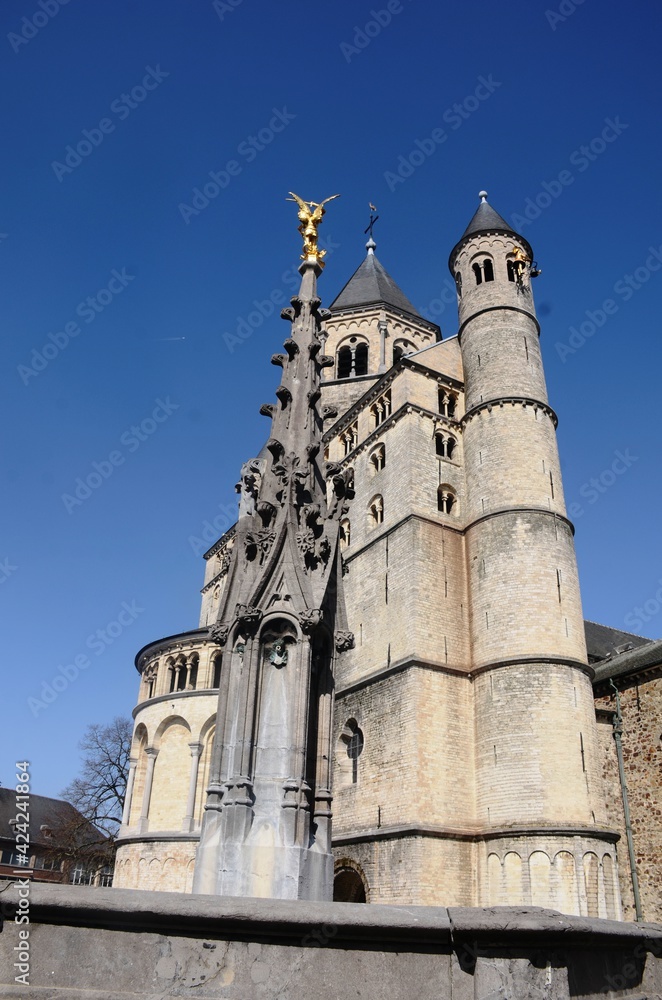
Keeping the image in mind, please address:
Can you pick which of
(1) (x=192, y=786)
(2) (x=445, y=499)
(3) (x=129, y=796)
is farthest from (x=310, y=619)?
(3) (x=129, y=796)

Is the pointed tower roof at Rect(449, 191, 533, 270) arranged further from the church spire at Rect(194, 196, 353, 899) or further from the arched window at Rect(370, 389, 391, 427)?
the church spire at Rect(194, 196, 353, 899)

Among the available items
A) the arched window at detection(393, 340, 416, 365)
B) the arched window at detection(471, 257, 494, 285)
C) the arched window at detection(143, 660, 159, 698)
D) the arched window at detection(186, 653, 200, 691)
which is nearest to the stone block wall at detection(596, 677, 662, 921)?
the arched window at detection(471, 257, 494, 285)

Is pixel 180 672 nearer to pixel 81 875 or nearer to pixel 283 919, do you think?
pixel 81 875

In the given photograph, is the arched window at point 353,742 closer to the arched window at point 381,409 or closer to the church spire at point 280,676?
the arched window at point 381,409

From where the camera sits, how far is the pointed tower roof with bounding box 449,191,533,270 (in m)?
32.7

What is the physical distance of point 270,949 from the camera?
14.3 feet

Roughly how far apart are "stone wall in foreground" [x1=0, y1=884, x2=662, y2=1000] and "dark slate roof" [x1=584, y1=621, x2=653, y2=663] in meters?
31.7

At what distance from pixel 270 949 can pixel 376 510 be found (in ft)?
85.1

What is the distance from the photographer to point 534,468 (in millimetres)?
26969

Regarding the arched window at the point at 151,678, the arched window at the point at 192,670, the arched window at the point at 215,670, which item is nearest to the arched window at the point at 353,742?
the arched window at the point at 215,670

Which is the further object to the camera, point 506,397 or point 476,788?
point 506,397

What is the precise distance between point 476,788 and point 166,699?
50.7 ft

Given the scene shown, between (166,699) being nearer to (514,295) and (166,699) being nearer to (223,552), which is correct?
(223,552)

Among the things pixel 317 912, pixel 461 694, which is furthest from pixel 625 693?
pixel 317 912
